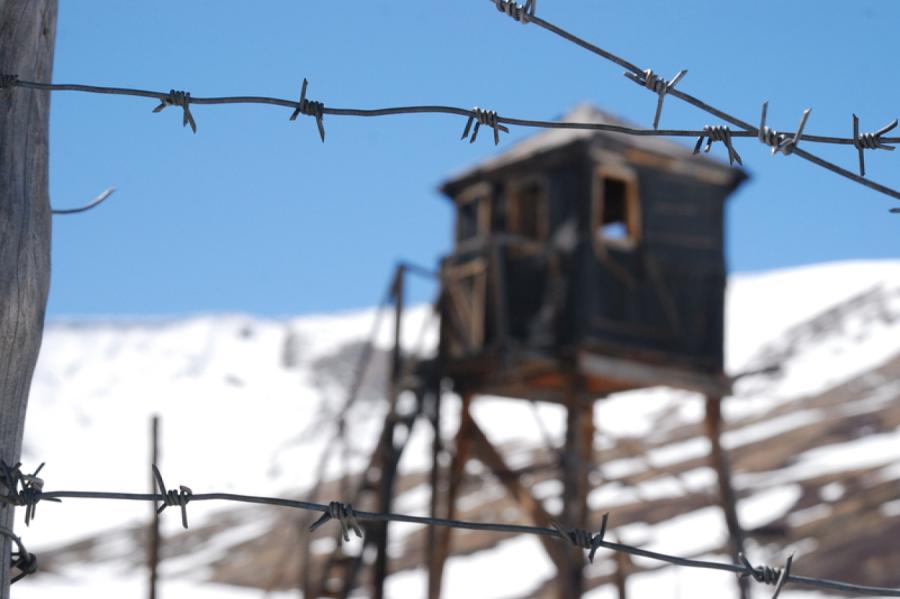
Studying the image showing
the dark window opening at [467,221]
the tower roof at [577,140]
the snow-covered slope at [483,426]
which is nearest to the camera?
the tower roof at [577,140]

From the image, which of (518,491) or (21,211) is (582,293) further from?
(21,211)

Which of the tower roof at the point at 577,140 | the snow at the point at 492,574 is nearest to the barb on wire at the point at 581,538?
the tower roof at the point at 577,140

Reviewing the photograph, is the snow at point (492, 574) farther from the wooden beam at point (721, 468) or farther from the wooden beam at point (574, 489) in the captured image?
the wooden beam at point (574, 489)

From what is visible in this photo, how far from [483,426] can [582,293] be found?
35.3 meters

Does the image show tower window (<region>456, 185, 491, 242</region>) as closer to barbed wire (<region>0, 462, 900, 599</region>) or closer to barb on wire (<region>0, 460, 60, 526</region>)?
barbed wire (<region>0, 462, 900, 599</region>)

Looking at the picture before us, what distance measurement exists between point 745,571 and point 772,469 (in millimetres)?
33720

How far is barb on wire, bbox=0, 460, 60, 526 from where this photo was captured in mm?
3531

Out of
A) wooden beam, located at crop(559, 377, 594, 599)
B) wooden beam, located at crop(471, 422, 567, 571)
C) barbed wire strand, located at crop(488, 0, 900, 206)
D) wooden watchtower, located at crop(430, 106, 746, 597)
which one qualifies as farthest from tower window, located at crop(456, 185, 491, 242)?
barbed wire strand, located at crop(488, 0, 900, 206)

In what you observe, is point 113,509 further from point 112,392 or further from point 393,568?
point 393,568

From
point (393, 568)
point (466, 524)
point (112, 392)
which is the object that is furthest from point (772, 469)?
point (466, 524)

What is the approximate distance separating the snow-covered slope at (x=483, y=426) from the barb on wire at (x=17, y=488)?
15434 mm

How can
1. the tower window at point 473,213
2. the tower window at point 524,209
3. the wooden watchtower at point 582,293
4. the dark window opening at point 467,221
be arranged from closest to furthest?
the wooden watchtower at point 582,293, the tower window at point 524,209, the tower window at point 473,213, the dark window opening at point 467,221

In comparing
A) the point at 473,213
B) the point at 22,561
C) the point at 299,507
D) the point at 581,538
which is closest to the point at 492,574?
the point at 473,213

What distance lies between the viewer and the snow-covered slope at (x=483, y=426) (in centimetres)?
3409
